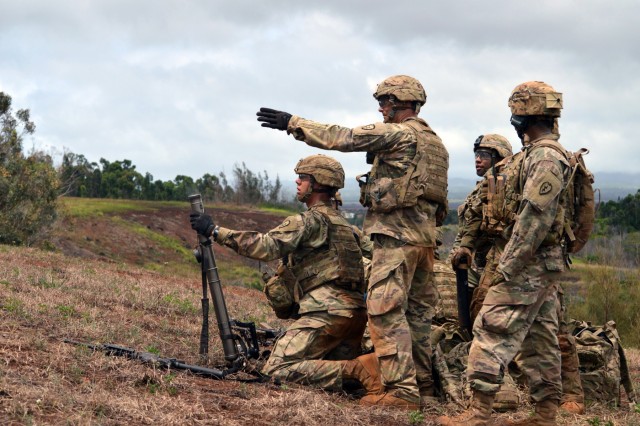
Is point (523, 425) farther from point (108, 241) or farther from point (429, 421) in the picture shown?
point (108, 241)

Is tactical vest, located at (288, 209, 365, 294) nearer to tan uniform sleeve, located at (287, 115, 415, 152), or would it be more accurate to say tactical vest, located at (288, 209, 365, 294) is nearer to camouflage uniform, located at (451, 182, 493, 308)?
tan uniform sleeve, located at (287, 115, 415, 152)

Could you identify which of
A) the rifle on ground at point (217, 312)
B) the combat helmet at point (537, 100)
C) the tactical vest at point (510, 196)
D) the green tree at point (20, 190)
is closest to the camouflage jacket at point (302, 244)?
the rifle on ground at point (217, 312)

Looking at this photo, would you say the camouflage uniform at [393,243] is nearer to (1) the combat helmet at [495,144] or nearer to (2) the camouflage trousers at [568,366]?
(2) the camouflage trousers at [568,366]

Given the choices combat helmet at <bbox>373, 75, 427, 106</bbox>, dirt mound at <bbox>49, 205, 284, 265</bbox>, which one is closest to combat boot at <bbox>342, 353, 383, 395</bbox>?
combat helmet at <bbox>373, 75, 427, 106</bbox>

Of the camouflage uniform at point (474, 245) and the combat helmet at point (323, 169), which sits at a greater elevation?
the combat helmet at point (323, 169)

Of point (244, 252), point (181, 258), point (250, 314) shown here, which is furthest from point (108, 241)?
point (244, 252)

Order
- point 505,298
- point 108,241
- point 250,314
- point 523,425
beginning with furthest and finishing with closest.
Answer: point 108,241
point 250,314
point 523,425
point 505,298

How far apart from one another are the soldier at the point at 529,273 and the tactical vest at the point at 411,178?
25.3 inches

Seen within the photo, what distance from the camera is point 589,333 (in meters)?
8.29

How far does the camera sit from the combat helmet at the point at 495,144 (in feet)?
29.2

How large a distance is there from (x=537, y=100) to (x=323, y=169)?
2.22m

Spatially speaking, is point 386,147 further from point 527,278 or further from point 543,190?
point 527,278

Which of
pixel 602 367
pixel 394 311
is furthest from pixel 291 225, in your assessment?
pixel 602 367

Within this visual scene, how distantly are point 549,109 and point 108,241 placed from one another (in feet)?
91.3
